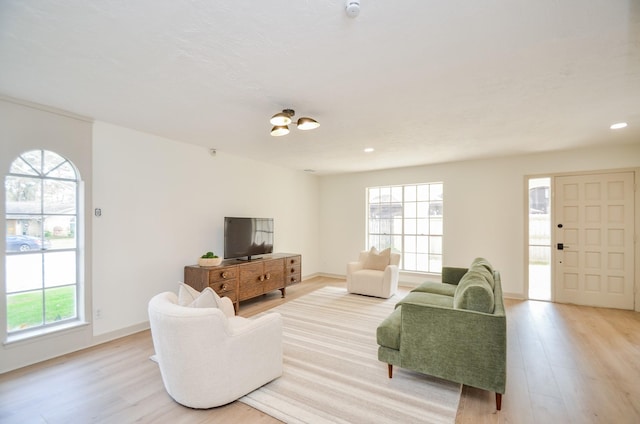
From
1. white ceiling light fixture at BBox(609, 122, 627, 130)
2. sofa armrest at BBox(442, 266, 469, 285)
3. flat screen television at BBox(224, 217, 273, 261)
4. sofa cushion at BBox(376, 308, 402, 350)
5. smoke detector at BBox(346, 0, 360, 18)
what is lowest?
sofa cushion at BBox(376, 308, 402, 350)

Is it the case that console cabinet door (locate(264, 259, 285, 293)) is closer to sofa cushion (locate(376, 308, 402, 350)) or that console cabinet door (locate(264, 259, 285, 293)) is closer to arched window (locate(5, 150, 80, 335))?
arched window (locate(5, 150, 80, 335))

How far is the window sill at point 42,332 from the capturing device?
2.70 m

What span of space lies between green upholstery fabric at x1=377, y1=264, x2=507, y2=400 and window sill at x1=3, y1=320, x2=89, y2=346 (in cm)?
322

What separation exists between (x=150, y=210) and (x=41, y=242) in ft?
3.61

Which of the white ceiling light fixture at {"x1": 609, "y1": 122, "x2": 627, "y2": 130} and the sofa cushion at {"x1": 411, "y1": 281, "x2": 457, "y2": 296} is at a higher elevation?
the white ceiling light fixture at {"x1": 609, "y1": 122, "x2": 627, "y2": 130}

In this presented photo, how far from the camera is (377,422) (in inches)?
77.4

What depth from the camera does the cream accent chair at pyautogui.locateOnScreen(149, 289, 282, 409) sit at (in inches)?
78.5

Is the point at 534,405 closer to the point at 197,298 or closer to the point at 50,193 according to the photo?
→ the point at 197,298

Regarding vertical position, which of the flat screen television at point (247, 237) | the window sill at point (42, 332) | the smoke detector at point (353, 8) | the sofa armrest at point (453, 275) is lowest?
the window sill at point (42, 332)

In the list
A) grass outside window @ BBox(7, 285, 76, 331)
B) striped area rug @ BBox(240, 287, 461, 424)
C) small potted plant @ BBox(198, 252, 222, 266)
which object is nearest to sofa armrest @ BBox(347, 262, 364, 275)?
striped area rug @ BBox(240, 287, 461, 424)

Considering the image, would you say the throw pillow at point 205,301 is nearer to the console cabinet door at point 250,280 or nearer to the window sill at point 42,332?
the window sill at point 42,332

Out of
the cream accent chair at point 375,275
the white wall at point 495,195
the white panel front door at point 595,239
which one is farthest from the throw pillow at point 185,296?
the white panel front door at point 595,239

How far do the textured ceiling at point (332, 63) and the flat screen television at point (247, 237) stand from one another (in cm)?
161

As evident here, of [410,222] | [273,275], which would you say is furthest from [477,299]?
[410,222]
